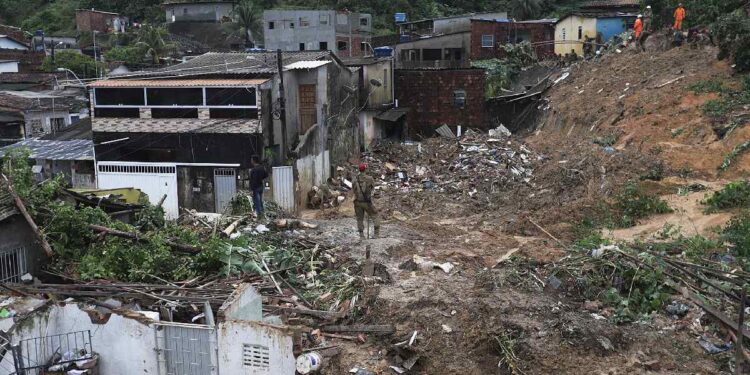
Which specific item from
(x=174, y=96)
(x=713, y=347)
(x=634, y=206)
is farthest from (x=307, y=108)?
(x=713, y=347)

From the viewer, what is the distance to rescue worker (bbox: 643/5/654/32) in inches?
1142

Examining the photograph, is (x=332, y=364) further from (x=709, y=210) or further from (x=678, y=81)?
(x=678, y=81)

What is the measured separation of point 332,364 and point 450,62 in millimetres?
28633

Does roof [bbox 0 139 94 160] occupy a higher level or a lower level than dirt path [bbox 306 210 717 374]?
higher

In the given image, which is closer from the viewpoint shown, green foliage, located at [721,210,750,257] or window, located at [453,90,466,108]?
green foliage, located at [721,210,750,257]

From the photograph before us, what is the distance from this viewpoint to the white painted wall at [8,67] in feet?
126

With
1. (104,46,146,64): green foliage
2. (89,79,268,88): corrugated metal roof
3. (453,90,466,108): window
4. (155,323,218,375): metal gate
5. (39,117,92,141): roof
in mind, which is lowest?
(155,323,218,375): metal gate

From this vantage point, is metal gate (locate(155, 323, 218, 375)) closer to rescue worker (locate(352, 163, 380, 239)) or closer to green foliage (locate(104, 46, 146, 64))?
rescue worker (locate(352, 163, 380, 239))

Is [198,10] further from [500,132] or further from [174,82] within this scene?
[174,82]

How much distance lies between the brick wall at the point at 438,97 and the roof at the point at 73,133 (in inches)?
511

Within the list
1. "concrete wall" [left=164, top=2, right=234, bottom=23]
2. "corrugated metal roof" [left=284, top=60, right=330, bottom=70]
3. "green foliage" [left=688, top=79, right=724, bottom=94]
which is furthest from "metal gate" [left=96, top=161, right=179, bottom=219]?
"concrete wall" [left=164, top=2, right=234, bottom=23]

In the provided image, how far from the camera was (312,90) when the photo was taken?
21.4 meters

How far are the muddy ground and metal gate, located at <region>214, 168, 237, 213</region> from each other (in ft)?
7.68

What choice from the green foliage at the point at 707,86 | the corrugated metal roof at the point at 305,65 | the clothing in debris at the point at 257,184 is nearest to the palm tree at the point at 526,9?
the green foliage at the point at 707,86
